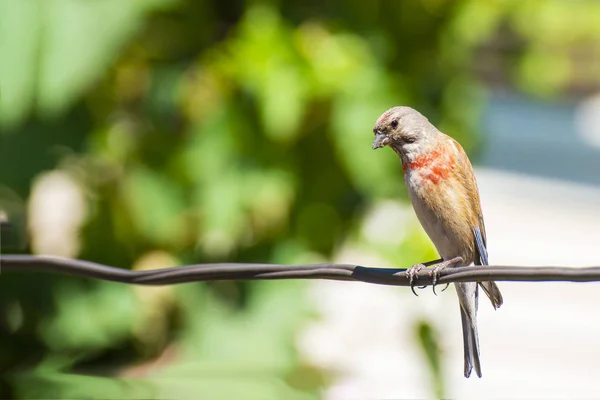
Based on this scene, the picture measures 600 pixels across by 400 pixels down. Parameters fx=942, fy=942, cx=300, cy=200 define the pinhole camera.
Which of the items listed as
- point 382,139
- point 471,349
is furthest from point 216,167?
point 471,349

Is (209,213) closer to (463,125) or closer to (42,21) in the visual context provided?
(42,21)

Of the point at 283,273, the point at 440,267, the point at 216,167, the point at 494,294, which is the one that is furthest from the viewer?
the point at 216,167

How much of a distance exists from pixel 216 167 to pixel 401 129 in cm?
162

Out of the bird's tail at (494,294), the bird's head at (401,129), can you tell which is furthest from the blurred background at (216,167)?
the bird's tail at (494,294)

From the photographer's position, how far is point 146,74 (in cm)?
491

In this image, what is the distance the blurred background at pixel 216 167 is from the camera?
449 centimetres

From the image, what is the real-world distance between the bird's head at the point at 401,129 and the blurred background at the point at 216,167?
1.24 metres

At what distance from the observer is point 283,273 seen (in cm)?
256

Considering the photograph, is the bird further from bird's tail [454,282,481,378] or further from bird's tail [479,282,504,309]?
bird's tail [479,282,504,309]

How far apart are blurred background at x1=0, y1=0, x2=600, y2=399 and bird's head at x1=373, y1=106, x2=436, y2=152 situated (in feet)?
4.06

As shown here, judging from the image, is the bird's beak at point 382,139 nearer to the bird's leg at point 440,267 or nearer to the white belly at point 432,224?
the white belly at point 432,224

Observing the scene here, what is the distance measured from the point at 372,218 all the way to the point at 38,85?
1.89m

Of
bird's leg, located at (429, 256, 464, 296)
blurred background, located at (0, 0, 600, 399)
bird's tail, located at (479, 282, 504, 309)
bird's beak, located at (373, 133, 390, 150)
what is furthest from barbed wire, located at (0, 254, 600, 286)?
blurred background, located at (0, 0, 600, 399)

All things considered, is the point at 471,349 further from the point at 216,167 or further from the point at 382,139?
the point at 216,167
